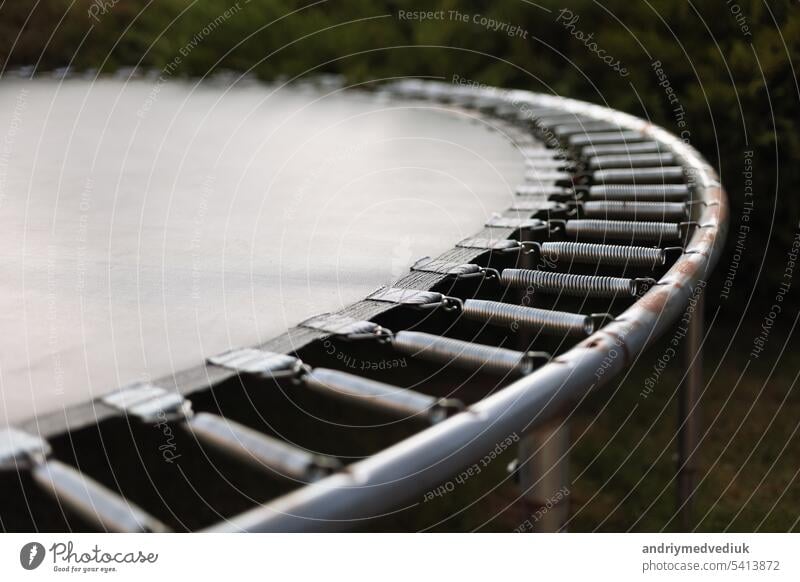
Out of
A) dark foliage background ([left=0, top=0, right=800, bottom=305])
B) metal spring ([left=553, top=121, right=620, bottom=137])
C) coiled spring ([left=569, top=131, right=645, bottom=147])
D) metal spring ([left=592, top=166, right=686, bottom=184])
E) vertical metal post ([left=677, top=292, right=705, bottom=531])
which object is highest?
dark foliage background ([left=0, top=0, right=800, bottom=305])

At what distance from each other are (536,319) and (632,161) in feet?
4.99

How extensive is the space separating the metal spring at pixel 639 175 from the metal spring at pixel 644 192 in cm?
15

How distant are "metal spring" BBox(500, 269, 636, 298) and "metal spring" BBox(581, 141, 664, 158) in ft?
4.44

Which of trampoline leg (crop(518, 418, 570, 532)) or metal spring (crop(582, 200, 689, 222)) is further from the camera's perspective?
metal spring (crop(582, 200, 689, 222))

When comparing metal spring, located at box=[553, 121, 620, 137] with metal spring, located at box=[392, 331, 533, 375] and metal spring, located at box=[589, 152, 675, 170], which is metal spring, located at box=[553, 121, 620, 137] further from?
metal spring, located at box=[392, 331, 533, 375]

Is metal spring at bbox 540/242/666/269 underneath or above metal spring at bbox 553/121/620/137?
underneath

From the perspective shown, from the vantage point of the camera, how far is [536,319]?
1.50m

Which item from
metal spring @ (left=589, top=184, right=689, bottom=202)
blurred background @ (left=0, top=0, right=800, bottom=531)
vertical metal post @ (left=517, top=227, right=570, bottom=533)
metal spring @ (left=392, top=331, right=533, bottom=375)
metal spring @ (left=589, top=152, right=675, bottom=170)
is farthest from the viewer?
blurred background @ (left=0, top=0, right=800, bottom=531)

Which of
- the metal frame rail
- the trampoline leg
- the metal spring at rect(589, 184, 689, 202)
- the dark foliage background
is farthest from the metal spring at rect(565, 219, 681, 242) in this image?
the dark foliage background

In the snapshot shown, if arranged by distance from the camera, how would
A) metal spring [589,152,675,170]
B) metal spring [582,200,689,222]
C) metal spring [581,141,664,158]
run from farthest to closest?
metal spring [581,141,664,158]
metal spring [589,152,675,170]
metal spring [582,200,689,222]

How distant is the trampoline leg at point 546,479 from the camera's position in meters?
2.03

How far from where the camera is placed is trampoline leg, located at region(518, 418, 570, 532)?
2.03m
